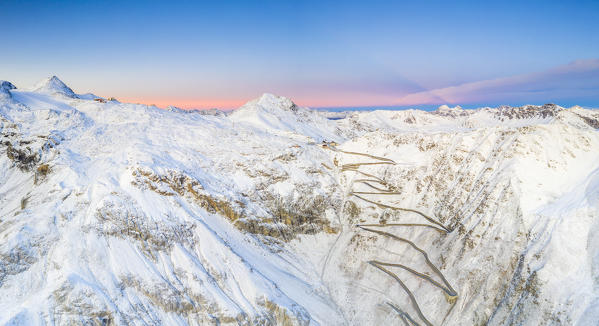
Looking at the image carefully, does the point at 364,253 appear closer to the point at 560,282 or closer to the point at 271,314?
the point at 271,314

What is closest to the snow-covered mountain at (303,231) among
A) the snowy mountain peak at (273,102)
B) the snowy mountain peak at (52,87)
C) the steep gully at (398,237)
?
the steep gully at (398,237)

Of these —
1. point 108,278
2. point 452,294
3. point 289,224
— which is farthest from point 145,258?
point 452,294

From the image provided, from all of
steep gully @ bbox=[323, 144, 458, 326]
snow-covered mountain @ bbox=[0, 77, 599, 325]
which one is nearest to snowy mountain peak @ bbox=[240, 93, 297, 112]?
snow-covered mountain @ bbox=[0, 77, 599, 325]

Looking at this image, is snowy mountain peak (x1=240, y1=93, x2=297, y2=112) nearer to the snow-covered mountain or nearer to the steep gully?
the snow-covered mountain

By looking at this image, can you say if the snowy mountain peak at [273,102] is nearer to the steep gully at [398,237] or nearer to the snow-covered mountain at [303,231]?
the snow-covered mountain at [303,231]

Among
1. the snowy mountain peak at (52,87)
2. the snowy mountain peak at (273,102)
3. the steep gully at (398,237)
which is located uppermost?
the snowy mountain peak at (52,87)

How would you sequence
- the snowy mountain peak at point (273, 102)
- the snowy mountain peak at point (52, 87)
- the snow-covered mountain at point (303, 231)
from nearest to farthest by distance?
the snow-covered mountain at point (303, 231), the snowy mountain peak at point (52, 87), the snowy mountain peak at point (273, 102)
